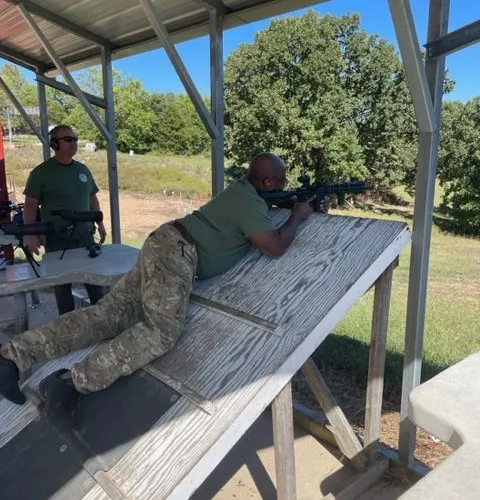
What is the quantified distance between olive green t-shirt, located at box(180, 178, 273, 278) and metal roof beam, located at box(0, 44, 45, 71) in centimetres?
526

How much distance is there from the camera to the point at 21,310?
3379 mm

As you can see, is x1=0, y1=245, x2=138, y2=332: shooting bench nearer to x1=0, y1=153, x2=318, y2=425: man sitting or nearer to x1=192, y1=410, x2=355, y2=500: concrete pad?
x1=0, y1=153, x2=318, y2=425: man sitting

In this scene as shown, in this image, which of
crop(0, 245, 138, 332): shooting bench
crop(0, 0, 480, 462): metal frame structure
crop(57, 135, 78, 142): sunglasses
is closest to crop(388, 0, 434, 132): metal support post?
crop(0, 0, 480, 462): metal frame structure

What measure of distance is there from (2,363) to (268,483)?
158cm

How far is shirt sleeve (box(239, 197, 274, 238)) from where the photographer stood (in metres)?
2.45

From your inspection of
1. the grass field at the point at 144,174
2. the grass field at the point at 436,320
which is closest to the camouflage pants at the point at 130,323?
the grass field at the point at 436,320

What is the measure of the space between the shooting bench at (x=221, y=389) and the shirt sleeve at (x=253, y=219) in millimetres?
211

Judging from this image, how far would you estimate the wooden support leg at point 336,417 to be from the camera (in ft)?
8.23

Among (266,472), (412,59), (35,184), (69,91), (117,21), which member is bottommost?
(266,472)

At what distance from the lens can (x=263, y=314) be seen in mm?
2211

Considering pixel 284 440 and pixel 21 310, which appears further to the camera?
pixel 21 310

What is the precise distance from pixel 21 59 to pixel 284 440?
21.4 feet

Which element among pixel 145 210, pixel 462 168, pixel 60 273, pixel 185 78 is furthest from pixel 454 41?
pixel 462 168

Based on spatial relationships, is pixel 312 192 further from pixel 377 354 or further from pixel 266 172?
pixel 377 354
